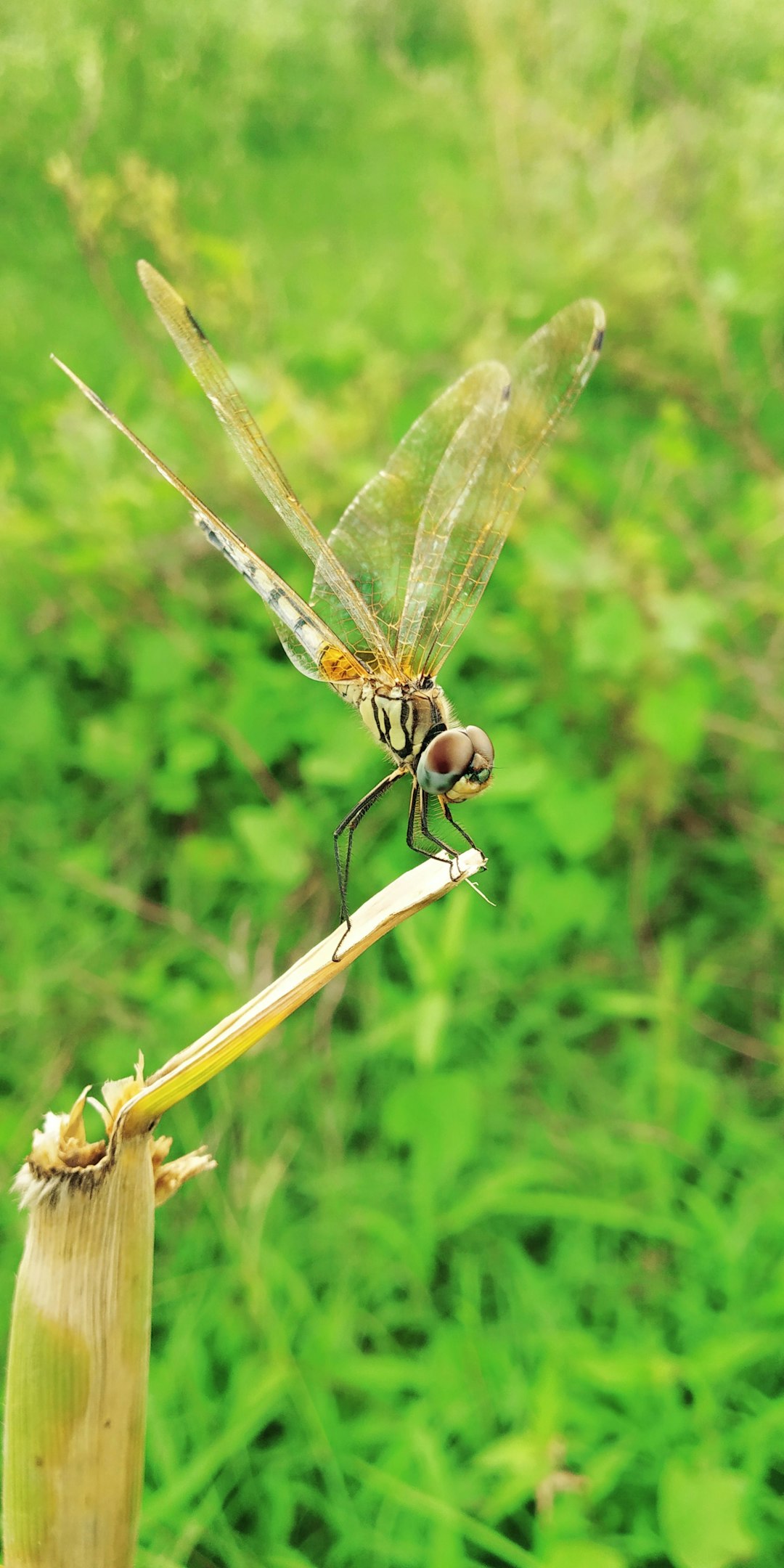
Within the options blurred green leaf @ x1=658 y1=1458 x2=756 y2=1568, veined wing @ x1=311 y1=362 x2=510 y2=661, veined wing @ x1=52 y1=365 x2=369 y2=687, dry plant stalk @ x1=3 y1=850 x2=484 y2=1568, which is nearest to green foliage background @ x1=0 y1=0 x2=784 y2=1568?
blurred green leaf @ x1=658 y1=1458 x2=756 y2=1568

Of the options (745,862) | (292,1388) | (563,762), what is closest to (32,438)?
(563,762)

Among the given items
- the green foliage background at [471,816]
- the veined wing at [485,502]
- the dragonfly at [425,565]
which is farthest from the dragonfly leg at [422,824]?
the green foliage background at [471,816]

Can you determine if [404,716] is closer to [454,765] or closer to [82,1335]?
[454,765]

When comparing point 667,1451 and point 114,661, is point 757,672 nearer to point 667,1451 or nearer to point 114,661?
point 667,1451

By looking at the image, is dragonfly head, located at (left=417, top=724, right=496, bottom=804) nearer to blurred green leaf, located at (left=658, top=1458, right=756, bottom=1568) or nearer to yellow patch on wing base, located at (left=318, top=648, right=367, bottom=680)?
yellow patch on wing base, located at (left=318, top=648, right=367, bottom=680)

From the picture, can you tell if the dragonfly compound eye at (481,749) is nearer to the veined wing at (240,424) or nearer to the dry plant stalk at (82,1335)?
the veined wing at (240,424)
